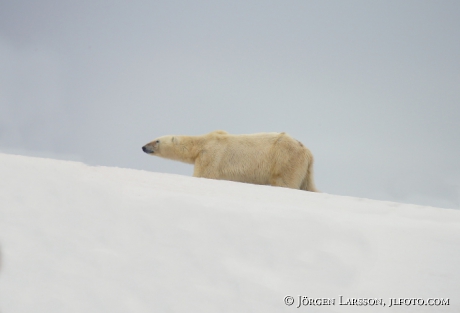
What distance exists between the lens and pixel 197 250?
2.04 meters

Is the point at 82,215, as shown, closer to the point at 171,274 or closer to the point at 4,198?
the point at 4,198

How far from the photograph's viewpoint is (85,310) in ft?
5.85

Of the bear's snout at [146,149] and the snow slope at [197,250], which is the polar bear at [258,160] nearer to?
the bear's snout at [146,149]

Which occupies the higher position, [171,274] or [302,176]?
[171,274]

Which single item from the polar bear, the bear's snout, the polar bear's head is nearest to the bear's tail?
the polar bear

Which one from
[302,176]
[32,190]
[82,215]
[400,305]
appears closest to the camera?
[400,305]

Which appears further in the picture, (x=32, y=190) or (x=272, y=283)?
(x=32, y=190)

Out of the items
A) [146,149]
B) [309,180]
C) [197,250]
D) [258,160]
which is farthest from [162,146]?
[197,250]

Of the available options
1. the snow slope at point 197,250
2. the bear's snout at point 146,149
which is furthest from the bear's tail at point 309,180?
the snow slope at point 197,250

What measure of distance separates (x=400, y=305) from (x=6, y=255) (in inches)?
64.9

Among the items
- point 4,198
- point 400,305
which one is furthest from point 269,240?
point 4,198

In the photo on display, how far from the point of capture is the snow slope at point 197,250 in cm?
183

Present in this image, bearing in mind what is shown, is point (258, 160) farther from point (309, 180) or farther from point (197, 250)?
point (197, 250)

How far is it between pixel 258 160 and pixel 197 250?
4.70 m
